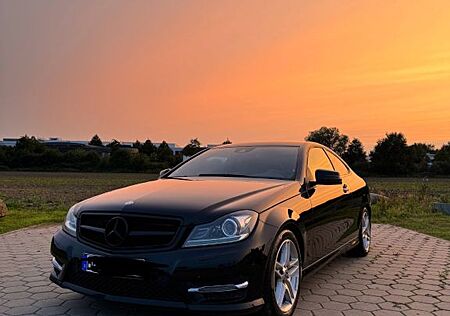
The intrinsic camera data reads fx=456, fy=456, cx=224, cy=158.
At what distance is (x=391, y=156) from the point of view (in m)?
78.4

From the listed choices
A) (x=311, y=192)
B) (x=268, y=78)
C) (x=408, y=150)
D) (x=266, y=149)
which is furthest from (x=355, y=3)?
(x=408, y=150)

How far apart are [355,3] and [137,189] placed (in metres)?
8.42

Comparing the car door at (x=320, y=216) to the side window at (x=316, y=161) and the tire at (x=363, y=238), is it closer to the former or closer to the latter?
the side window at (x=316, y=161)

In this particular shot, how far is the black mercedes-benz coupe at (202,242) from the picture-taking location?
3.21 m

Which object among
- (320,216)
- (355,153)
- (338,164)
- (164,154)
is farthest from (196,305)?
(355,153)

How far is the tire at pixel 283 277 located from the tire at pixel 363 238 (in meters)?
2.58

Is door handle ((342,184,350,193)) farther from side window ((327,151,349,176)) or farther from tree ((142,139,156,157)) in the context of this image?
tree ((142,139,156,157))

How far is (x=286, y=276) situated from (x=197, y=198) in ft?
3.29

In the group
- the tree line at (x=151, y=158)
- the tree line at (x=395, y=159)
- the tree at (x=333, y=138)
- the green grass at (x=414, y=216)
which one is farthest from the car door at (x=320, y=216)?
the tree at (x=333, y=138)

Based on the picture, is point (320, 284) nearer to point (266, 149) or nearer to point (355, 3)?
point (266, 149)

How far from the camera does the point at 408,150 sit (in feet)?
262

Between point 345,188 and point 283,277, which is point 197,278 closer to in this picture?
point 283,277

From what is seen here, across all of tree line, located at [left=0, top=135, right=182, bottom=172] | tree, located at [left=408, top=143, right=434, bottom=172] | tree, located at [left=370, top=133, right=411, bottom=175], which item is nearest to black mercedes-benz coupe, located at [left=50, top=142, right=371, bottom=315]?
tree line, located at [left=0, top=135, right=182, bottom=172]

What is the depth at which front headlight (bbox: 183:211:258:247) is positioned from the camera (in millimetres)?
3281
